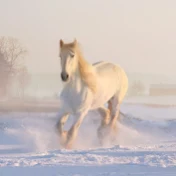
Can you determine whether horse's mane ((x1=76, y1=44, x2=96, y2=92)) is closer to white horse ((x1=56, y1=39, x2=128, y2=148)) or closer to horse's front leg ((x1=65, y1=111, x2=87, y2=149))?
white horse ((x1=56, y1=39, x2=128, y2=148))

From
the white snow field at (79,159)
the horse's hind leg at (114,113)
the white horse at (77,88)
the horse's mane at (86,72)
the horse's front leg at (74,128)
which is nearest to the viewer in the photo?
the white snow field at (79,159)

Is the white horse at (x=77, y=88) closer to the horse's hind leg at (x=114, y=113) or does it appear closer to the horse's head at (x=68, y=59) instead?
the horse's head at (x=68, y=59)

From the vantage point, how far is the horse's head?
6.89 meters

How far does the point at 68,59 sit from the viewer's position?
23.0 feet

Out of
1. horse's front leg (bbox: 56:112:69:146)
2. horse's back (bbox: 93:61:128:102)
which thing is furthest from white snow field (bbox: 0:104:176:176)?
horse's back (bbox: 93:61:128:102)

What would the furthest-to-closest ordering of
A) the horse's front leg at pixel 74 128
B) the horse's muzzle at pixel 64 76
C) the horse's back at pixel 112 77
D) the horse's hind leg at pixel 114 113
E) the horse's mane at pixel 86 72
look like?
the horse's hind leg at pixel 114 113, the horse's back at pixel 112 77, the horse's mane at pixel 86 72, the horse's front leg at pixel 74 128, the horse's muzzle at pixel 64 76

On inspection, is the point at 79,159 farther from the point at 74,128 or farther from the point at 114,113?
the point at 114,113

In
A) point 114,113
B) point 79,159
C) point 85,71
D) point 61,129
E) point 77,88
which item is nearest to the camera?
point 79,159


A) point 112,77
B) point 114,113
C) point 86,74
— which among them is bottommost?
point 114,113

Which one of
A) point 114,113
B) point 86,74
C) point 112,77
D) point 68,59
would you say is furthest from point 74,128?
point 114,113

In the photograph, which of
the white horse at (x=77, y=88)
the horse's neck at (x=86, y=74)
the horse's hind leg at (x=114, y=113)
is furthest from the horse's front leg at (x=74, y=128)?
the horse's hind leg at (x=114, y=113)

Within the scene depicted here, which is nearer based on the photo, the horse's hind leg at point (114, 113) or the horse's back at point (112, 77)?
the horse's back at point (112, 77)

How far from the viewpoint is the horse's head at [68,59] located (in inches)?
271

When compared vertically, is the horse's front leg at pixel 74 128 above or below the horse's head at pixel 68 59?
below
